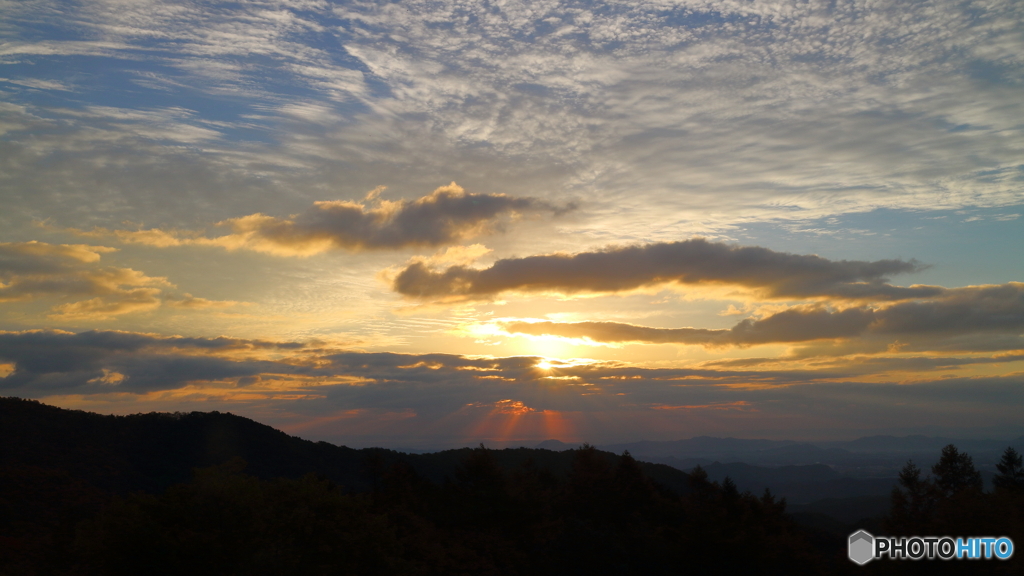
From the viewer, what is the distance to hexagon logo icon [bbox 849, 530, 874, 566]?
30.3 meters

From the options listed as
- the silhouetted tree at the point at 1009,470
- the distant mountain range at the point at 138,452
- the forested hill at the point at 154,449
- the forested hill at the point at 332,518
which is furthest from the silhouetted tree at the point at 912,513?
the silhouetted tree at the point at 1009,470

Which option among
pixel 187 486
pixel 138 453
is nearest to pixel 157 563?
pixel 187 486

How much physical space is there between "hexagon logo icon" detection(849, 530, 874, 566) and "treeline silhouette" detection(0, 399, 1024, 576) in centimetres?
46

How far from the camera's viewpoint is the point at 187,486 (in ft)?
82.5

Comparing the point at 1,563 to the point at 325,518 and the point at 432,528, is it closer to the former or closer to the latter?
the point at 325,518

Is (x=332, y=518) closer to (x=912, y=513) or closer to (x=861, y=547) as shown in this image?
(x=861, y=547)

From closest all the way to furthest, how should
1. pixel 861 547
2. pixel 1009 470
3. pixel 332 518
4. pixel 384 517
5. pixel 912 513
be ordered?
pixel 332 518 < pixel 384 517 < pixel 861 547 < pixel 912 513 < pixel 1009 470

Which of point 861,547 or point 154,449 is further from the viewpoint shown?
point 154,449

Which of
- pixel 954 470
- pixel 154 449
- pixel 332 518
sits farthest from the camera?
pixel 154 449

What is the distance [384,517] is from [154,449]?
68.2m

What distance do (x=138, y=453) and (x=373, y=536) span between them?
6632 centimetres

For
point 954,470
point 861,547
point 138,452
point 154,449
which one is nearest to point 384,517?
point 861,547

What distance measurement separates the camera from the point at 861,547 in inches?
1205

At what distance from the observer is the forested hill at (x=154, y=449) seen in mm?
62375
